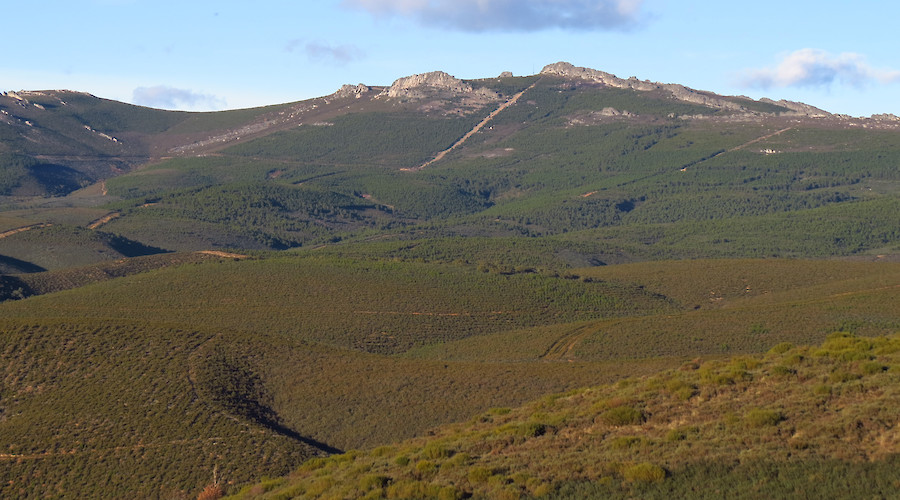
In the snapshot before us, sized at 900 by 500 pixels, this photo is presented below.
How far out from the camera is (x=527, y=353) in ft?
305

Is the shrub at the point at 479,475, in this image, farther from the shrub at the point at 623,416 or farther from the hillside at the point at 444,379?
the shrub at the point at 623,416

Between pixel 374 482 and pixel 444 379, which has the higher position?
pixel 374 482

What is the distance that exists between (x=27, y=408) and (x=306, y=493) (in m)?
34.1

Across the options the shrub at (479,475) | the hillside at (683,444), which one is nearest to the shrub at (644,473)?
the hillside at (683,444)

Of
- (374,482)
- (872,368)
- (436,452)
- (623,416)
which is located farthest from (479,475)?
(872,368)

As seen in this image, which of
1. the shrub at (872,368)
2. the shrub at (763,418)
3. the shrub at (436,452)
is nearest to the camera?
the shrub at (763,418)

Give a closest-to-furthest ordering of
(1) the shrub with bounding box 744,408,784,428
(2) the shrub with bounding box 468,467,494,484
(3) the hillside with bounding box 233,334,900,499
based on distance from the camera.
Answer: (3) the hillside with bounding box 233,334,900,499 < (2) the shrub with bounding box 468,467,494,484 < (1) the shrub with bounding box 744,408,784,428

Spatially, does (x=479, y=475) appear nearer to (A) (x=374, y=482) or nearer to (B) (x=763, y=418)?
(A) (x=374, y=482)

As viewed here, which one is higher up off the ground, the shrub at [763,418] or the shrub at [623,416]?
the shrub at [763,418]

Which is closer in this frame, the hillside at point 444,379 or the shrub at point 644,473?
the shrub at point 644,473

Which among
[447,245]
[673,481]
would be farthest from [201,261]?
[673,481]

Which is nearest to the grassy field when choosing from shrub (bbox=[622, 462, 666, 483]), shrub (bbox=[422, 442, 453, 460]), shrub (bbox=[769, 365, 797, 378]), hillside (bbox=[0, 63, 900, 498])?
hillside (bbox=[0, 63, 900, 498])

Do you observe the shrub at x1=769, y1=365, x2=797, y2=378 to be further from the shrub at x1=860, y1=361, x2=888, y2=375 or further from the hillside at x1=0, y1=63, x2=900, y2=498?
the shrub at x1=860, y1=361, x2=888, y2=375

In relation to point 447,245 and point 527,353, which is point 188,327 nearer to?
point 527,353
